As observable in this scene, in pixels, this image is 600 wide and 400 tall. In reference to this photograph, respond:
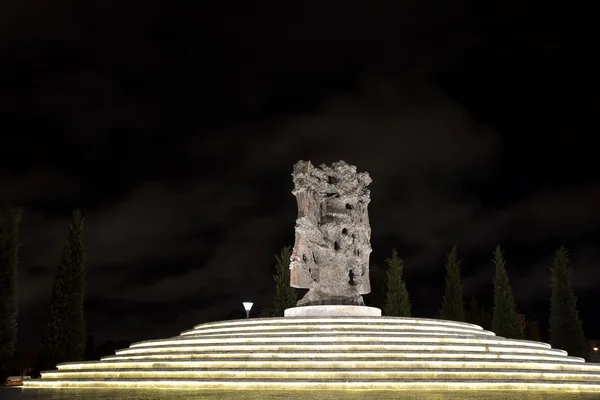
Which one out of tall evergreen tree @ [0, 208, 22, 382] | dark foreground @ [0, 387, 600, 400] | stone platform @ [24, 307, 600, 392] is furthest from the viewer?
tall evergreen tree @ [0, 208, 22, 382]

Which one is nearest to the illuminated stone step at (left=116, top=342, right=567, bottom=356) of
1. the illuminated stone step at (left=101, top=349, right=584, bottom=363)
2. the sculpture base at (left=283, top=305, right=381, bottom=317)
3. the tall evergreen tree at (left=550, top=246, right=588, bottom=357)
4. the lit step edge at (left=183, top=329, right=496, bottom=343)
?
the illuminated stone step at (left=101, top=349, right=584, bottom=363)

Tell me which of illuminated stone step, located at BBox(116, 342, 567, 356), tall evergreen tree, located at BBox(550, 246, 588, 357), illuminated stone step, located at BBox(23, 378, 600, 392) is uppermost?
tall evergreen tree, located at BBox(550, 246, 588, 357)

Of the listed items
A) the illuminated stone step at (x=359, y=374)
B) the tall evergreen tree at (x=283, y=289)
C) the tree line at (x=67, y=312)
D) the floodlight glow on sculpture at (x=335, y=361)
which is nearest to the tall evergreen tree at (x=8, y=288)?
the tree line at (x=67, y=312)

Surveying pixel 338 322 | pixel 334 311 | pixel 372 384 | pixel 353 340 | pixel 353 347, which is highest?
pixel 334 311

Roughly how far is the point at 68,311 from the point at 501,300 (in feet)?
80.6

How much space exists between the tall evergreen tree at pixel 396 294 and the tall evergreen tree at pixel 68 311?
18.3m

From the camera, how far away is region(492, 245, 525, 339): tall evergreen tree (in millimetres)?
40031

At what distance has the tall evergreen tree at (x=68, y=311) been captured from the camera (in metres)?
31.4

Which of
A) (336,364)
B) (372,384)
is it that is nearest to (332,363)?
(336,364)

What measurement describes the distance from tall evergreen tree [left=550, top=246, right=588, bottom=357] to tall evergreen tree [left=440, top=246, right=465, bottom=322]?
218 inches

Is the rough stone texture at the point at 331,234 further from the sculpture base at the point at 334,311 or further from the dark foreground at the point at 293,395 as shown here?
the dark foreground at the point at 293,395

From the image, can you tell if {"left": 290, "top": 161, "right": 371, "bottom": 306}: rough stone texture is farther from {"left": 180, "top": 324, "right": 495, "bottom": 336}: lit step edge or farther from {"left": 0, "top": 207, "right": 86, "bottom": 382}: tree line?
{"left": 0, "top": 207, "right": 86, "bottom": 382}: tree line

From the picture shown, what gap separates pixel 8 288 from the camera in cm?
2630

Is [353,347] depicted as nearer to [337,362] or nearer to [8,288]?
[337,362]
